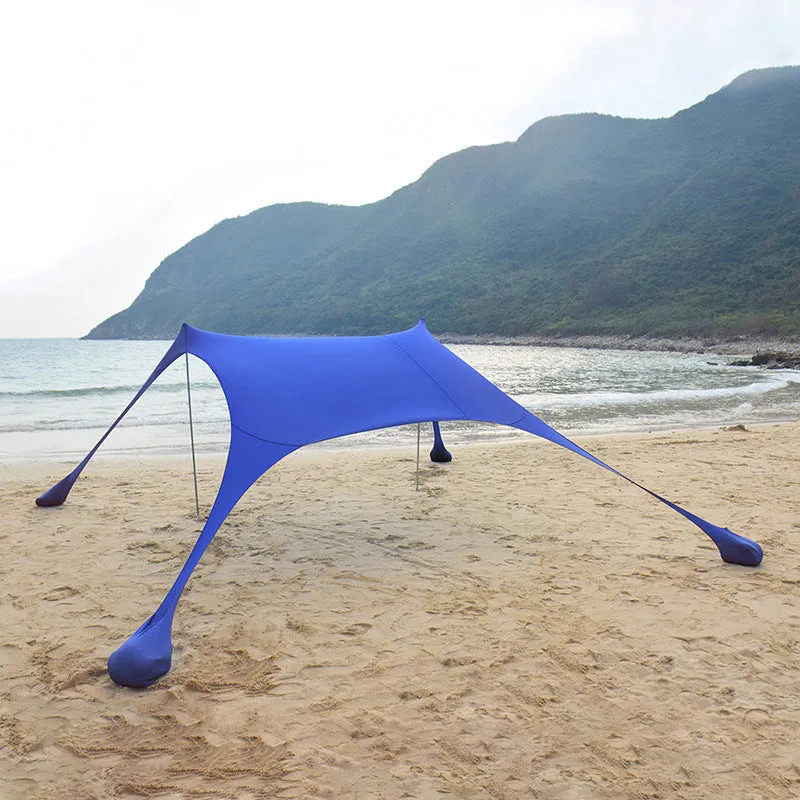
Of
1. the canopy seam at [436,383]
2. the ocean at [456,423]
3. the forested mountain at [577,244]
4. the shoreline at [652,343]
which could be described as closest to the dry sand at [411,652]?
the canopy seam at [436,383]

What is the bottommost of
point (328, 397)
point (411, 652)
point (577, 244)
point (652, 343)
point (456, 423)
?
point (411, 652)

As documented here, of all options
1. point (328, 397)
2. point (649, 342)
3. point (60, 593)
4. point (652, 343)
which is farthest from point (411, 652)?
point (649, 342)

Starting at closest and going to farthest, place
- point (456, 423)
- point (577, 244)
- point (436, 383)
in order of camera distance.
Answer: point (436, 383) < point (456, 423) < point (577, 244)

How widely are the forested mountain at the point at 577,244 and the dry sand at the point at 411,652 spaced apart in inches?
1704

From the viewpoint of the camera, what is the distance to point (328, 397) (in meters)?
4.30

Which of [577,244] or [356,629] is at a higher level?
[577,244]

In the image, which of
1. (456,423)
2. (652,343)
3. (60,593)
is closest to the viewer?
(60,593)

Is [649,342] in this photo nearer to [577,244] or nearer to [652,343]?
[652,343]

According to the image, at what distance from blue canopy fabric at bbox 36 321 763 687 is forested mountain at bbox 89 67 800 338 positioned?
43225 mm

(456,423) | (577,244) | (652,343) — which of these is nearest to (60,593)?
(456,423)

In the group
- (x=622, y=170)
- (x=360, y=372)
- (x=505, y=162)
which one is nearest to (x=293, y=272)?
(x=505, y=162)

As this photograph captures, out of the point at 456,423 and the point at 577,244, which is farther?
the point at 577,244

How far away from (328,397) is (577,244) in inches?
3220

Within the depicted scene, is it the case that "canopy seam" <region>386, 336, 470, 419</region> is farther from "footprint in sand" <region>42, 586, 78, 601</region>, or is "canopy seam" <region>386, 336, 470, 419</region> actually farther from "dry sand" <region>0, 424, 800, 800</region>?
"footprint in sand" <region>42, 586, 78, 601</region>
